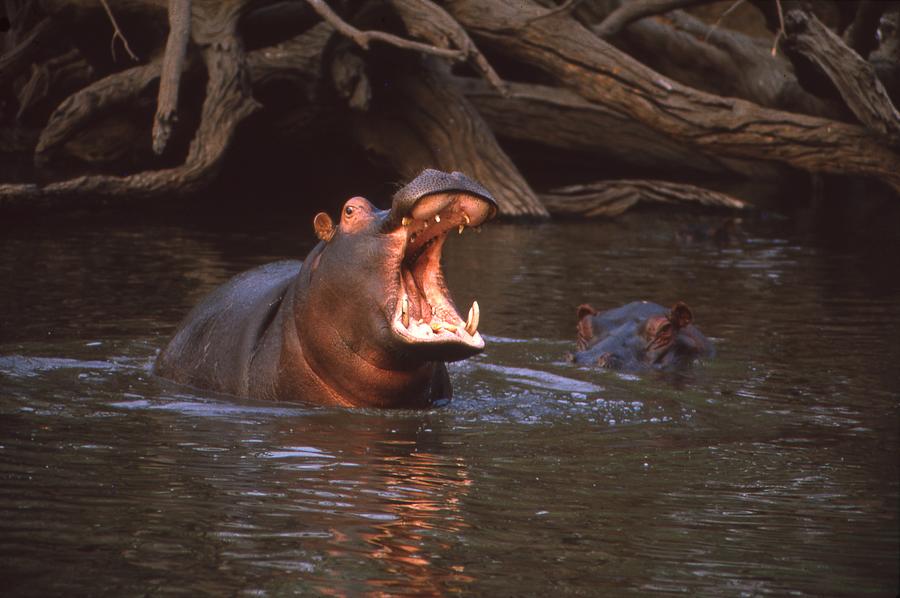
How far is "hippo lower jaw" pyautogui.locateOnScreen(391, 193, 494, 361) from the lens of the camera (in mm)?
5086

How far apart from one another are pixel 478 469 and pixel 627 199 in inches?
395

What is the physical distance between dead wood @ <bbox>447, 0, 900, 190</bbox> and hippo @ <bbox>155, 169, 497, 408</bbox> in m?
6.61

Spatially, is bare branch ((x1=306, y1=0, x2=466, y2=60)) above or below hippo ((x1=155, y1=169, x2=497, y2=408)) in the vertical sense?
above

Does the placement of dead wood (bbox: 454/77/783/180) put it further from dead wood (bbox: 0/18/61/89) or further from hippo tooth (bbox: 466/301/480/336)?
hippo tooth (bbox: 466/301/480/336)

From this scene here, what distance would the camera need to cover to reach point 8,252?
10.3 meters

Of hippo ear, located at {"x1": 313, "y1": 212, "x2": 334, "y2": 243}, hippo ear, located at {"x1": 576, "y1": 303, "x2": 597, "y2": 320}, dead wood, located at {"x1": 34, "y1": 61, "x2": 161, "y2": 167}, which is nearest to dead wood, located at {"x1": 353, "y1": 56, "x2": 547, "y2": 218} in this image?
dead wood, located at {"x1": 34, "y1": 61, "x2": 161, "y2": 167}

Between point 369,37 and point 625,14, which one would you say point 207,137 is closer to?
point 369,37

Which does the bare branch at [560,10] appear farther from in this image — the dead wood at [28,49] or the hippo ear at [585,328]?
the hippo ear at [585,328]

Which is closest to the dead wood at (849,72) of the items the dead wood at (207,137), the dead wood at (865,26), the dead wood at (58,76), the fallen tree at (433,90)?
the fallen tree at (433,90)

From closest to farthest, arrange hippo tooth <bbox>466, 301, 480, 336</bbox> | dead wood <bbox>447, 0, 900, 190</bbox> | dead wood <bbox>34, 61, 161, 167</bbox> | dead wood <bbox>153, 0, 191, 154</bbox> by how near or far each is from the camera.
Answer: hippo tooth <bbox>466, 301, 480, 336</bbox> < dead wood <bbox>153, 0, 191, 154</bbox> < dead wood <bbox>34, 61, 161, 167</bbox> < dead wood <bbox>447, 0, 900, 190</bbox>

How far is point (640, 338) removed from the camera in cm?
716

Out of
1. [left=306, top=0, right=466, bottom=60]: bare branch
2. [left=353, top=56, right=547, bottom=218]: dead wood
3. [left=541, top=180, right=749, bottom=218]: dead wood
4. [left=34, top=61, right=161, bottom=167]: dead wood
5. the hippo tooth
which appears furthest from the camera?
[left=541, top=180, right=749, bottom=218]: dead wood

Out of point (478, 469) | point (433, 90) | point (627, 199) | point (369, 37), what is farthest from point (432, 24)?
point (478, 469)

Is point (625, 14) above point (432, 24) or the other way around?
above
